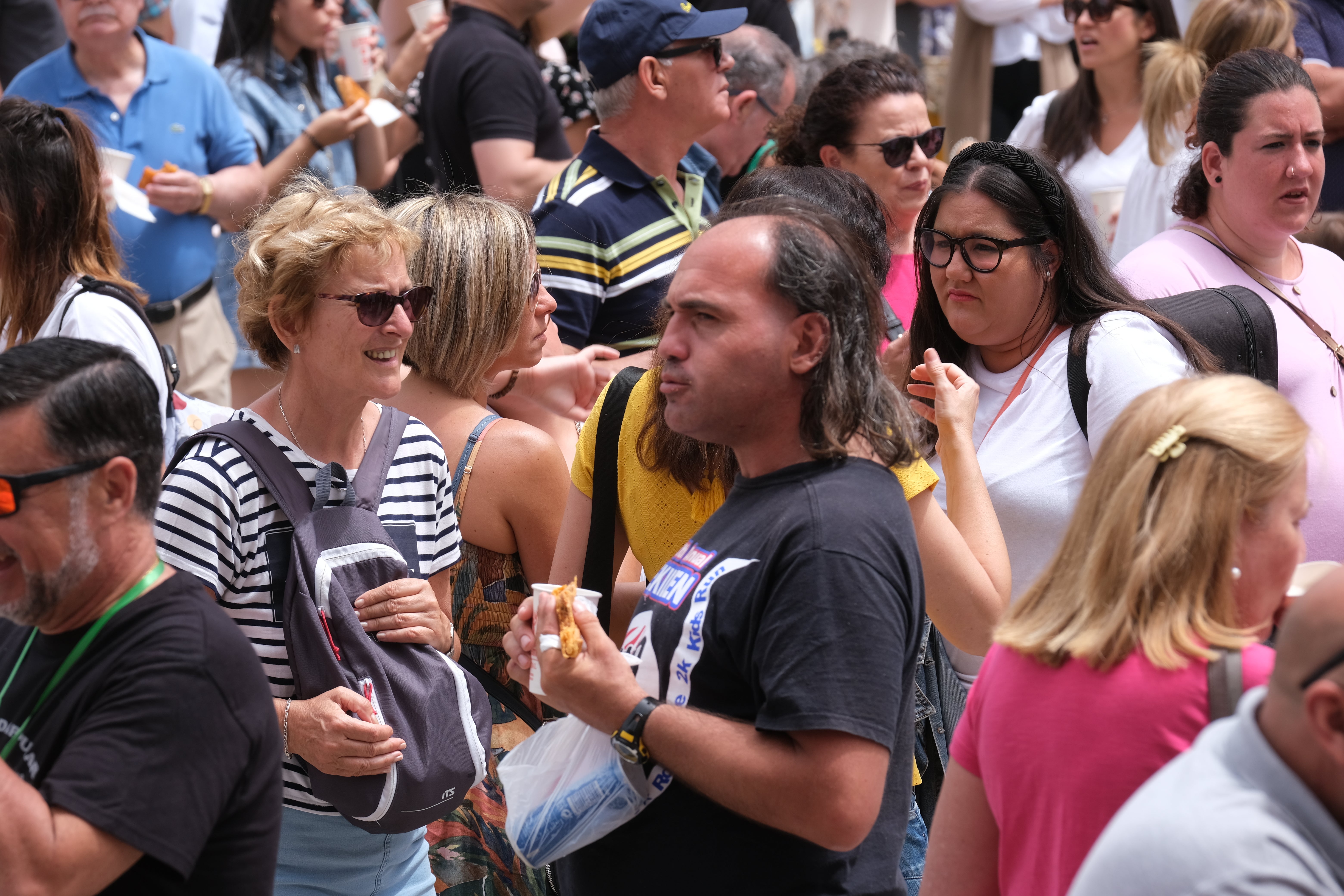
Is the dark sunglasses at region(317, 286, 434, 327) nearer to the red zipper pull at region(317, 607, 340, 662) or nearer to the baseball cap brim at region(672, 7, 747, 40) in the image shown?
the red zipper pull at region(317, 607, 340, 662)

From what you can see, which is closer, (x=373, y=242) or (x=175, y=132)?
(x=373, y=242)

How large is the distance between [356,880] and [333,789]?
0.30 metres

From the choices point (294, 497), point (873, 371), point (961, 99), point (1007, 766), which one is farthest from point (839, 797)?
point (961, 99)

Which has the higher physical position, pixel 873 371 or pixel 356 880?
pixel 873 371

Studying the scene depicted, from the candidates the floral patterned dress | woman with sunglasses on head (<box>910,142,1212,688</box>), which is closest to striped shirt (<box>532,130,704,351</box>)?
the floral patterned dress

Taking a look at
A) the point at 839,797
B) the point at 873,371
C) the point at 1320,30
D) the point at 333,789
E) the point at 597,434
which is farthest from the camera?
the point at 1320,30

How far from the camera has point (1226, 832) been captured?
1.37 m

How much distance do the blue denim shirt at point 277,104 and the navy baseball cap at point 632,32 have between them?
2048 millimetres

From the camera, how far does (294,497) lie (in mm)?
2531

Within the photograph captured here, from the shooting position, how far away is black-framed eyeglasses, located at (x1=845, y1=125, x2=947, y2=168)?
14.1 ft

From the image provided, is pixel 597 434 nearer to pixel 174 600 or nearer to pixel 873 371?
pixel 873 371

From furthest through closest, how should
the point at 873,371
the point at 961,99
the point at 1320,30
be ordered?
the point at 961,99 < the point at 1320,30 < the point at 873,371

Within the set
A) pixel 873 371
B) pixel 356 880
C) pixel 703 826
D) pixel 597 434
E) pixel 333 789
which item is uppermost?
pixel 873 371

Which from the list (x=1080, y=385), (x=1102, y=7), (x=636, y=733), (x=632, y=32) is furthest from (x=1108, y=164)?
(x=636, y=733)
